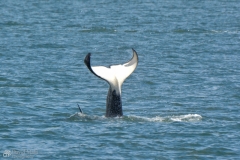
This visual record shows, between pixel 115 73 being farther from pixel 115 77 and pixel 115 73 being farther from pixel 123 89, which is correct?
pixel 123 89

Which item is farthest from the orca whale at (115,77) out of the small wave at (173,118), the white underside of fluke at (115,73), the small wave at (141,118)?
the small wave at (173,118)

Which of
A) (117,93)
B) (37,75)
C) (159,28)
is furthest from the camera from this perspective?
(159,28)

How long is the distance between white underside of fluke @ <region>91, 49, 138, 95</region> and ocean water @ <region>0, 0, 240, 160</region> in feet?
3.97

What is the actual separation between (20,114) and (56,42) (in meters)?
23.5

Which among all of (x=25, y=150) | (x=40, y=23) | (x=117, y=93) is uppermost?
(x=40, y=23)

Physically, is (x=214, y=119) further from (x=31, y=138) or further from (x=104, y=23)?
(x=104, y=23)

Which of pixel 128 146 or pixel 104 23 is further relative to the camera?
pixel 104 23

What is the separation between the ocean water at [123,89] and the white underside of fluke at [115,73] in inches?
47.6

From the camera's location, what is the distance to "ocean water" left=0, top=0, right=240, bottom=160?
2439 centimetres

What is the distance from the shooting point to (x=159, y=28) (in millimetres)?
61594

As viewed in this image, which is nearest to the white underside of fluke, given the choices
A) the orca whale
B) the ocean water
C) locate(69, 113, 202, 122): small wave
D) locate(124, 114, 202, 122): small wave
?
the orca whale

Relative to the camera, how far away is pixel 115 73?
2605 cm

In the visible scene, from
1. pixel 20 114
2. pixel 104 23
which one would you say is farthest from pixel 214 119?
pixel 104 23

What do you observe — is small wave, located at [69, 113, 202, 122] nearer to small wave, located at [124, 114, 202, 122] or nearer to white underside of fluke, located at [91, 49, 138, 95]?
small wave, located at [124, 114, 202, 122]
